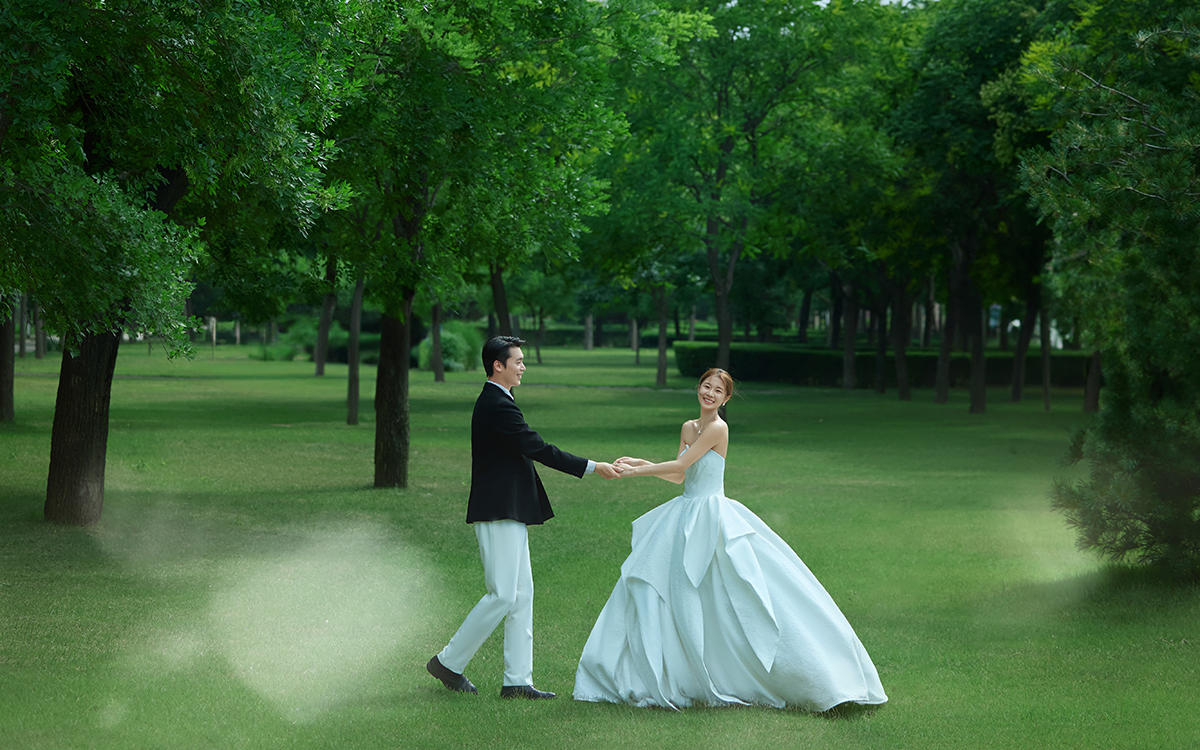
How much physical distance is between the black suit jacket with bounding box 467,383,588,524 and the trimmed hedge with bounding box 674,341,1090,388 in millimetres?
43626

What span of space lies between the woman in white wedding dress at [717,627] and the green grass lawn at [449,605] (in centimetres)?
17

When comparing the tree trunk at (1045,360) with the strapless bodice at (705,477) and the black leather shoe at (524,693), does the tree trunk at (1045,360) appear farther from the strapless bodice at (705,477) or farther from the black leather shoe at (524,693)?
the black leather shoe at (524,693)

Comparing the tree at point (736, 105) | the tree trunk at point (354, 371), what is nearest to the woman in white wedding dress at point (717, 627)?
the tree trunk at point (354, 371)

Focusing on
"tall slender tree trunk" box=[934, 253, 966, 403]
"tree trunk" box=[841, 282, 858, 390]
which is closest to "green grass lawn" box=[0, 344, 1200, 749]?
"tall slender tree trunk" box=[934, 253, 966, 403]

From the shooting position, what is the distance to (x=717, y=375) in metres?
7.22

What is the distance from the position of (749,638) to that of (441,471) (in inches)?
538

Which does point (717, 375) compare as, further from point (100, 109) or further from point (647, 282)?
point (647, 282)

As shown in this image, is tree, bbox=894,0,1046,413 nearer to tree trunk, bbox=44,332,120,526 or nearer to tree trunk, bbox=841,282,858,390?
tree trunk, bbox=841,282,858,390

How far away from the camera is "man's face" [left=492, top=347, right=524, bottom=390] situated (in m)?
6.95

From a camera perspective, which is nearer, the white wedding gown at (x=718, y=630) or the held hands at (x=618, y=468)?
the white wedding gown at (x=718, y=630)

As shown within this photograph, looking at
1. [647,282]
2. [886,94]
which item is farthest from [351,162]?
[886,94]

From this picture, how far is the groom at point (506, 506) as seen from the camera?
686cm

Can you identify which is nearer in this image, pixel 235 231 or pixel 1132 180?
pixel 1132 180

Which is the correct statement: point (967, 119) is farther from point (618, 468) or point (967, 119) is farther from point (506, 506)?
point (506, 506)
